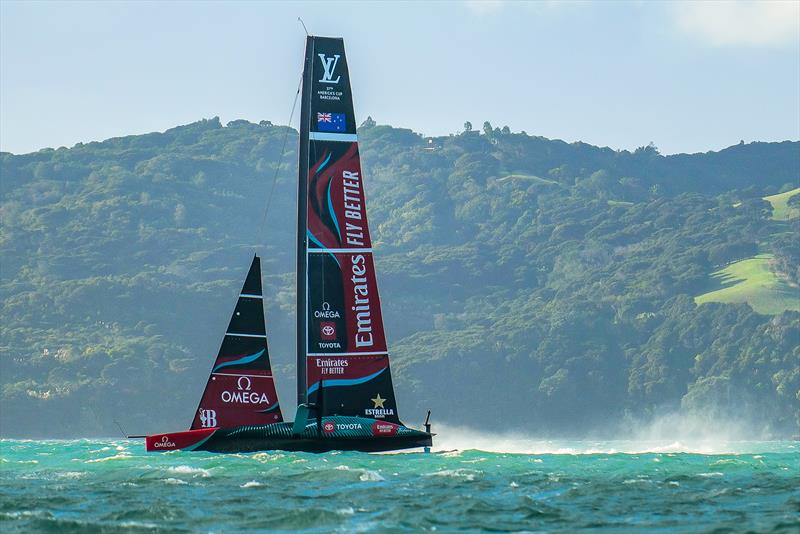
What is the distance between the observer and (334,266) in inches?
1650

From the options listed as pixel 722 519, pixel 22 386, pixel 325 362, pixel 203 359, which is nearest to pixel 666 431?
pixel 203 359

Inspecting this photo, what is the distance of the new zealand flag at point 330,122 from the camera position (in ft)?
140

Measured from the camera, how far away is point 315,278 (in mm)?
41719

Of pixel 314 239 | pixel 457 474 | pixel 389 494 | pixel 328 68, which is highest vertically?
pixel 328 68

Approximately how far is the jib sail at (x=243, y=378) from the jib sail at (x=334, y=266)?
1.09 m

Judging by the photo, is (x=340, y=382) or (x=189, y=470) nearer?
(x=189, y=470)

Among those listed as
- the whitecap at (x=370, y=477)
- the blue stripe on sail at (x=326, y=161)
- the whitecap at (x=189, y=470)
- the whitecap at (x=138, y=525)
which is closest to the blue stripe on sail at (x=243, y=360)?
the whitecap at (x=189, y=470)

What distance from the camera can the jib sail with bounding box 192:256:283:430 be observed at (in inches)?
1618

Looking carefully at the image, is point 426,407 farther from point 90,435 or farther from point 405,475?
point 405,475

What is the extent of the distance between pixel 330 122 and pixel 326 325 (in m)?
5.84

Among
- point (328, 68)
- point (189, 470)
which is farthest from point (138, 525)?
point (328, 68)

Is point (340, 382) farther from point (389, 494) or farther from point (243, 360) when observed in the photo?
point (389, 494)

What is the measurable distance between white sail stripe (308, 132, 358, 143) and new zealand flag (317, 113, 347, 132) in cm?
12

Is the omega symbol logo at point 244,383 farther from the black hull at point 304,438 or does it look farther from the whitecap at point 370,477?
the whitecap at point 370,477
